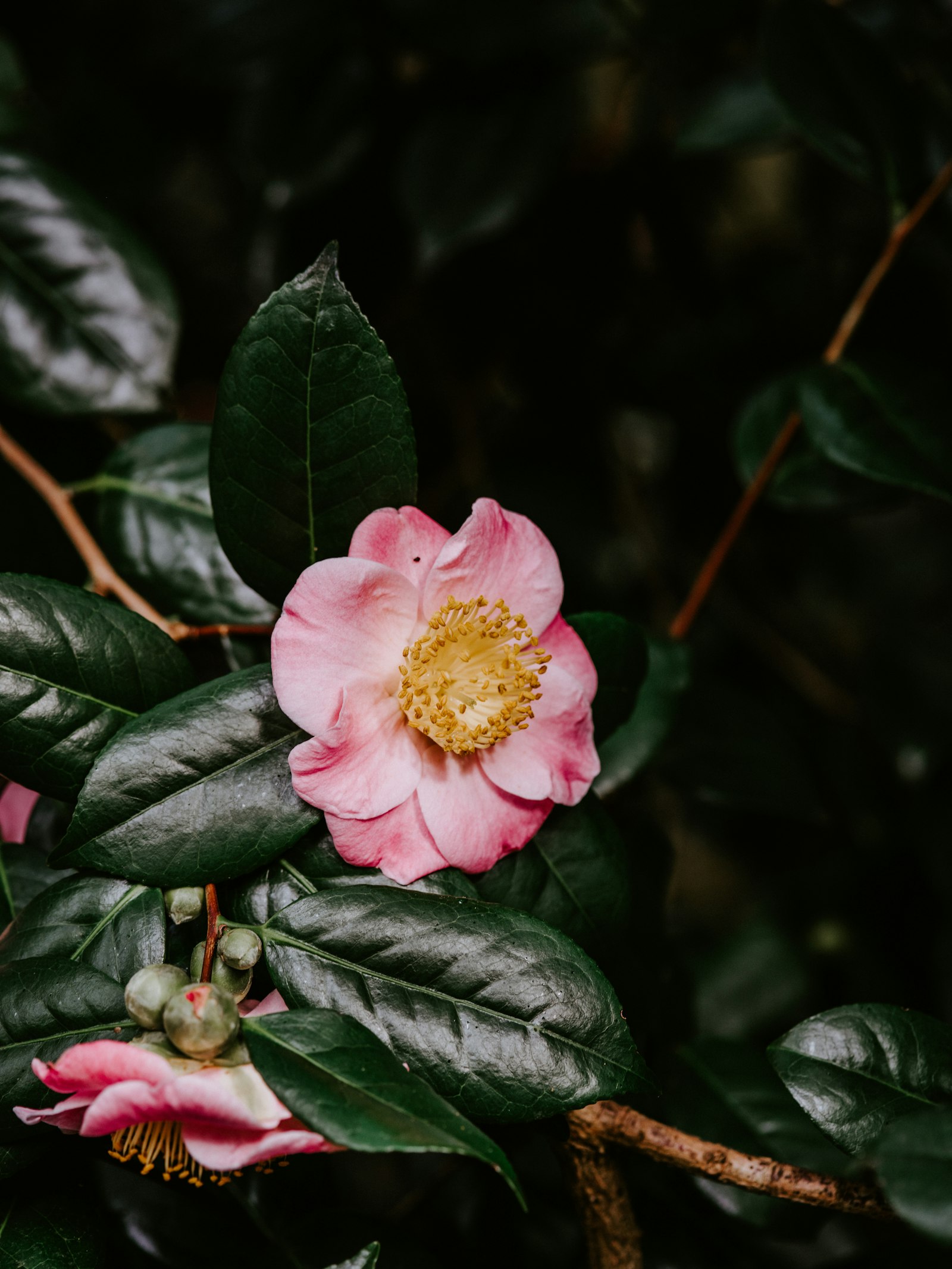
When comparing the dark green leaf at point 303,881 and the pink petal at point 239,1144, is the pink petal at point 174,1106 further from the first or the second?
the dark green leaf at point 303,881

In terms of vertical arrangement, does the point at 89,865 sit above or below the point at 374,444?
below

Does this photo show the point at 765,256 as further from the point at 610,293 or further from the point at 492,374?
the point at 492,374

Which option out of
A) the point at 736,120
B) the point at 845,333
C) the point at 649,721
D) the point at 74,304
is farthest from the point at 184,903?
the point at 736,120

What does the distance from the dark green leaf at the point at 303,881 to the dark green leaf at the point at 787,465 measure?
0.71 m

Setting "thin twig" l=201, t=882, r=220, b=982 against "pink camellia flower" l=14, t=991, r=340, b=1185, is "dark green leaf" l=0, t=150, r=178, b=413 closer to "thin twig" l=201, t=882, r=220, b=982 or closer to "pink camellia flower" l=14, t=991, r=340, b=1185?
"thin twig" l=201, t=882, r=220, b=982

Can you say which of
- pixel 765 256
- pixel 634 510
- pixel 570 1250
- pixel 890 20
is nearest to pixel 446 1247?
pixel 570 1250

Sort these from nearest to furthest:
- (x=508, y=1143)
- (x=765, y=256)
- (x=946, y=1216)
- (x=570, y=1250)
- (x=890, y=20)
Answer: (x=946, y=1216)
(x=508, y=1143)
(x=570, y=1250)
(x=890, y=20)
(x=765, y=256)

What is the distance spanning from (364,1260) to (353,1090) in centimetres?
20

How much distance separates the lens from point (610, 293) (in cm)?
158

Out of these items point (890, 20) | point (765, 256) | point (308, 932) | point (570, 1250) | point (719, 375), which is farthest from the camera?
point (765, 256)

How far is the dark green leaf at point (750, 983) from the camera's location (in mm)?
1378

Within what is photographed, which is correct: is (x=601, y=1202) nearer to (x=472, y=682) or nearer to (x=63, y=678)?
(x=472, y=682)

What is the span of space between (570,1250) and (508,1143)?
26 cm

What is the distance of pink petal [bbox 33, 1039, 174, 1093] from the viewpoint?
0.46 m
